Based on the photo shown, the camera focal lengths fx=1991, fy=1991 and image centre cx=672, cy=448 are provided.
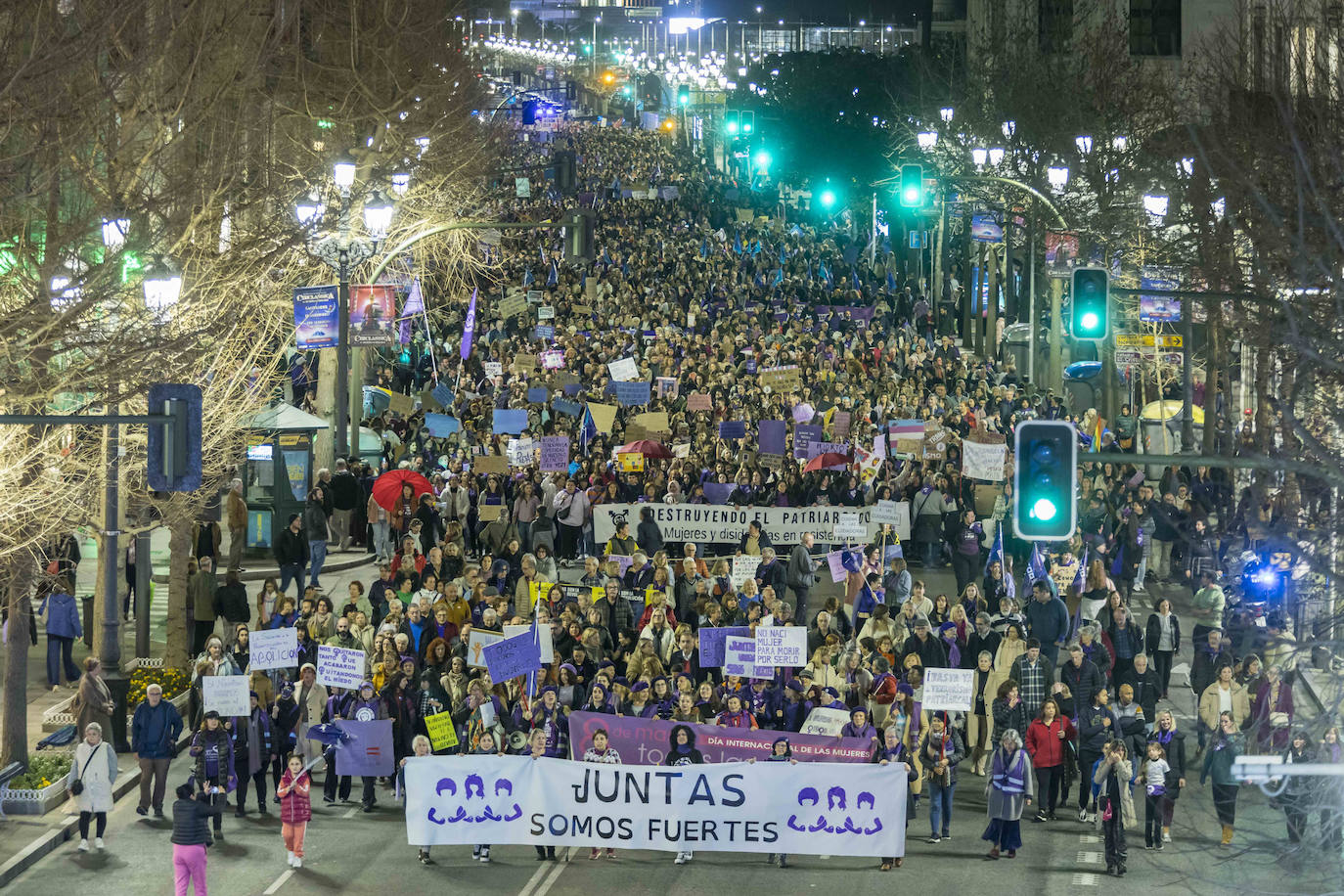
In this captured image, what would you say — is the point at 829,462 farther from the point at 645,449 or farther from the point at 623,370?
the point at 623,370

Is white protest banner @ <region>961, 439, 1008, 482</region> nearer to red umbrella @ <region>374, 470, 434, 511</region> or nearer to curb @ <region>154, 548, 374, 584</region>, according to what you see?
red umbrella @ <region>374, 470, 434, 511</region>

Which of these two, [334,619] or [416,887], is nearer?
[416,887]

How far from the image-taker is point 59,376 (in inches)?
752

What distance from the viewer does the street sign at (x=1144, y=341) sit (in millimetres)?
41344

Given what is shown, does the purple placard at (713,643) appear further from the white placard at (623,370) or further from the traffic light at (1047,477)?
the white placard at (623,370)

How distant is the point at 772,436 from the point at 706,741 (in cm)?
1398

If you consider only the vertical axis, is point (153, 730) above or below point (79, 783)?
above

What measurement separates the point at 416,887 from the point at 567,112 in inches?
6887

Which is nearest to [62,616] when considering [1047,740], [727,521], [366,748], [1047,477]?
[366,748]

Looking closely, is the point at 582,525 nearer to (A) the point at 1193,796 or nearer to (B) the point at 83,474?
(B) the point at 83,474

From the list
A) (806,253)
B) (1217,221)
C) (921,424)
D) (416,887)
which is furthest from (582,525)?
(806,253)

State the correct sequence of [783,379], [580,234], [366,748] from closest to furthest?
[366,748] → [580,234] → [783,379]

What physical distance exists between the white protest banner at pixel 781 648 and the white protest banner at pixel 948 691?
1660mm

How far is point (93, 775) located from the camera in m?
18.1
